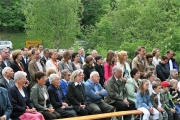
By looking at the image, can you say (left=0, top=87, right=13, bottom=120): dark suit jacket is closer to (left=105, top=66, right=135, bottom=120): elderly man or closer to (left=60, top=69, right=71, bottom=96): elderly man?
(left=60, top=69, right=71, bottom=96): elderly man

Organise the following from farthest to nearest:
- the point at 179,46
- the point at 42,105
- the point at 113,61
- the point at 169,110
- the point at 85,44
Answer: the point at 85,44, the point at 179,46, the point at 113,61, the point at 169,110, the point at 42,105

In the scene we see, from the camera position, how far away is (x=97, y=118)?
8977mm

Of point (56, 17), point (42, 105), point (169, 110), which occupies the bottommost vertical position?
point (169, 110)

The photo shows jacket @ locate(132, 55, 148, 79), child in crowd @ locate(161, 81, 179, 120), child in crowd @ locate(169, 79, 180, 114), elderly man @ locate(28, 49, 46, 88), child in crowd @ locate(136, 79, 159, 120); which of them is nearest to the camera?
child in crowd @ locate(136, 79, 159, 120)

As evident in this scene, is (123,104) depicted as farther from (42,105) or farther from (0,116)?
(0,116)

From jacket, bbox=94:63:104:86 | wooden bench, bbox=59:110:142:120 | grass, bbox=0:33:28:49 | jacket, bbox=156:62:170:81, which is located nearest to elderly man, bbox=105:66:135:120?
wooden bench, bbox=59:110:142:120

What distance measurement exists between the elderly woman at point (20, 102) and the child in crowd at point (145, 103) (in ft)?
9.66

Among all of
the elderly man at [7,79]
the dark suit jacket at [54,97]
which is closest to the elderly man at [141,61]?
the dark suit jacket at [54,97]

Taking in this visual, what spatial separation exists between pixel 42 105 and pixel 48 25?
2206cm

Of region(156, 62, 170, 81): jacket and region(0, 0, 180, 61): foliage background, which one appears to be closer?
region(156, 62, 170, 81): jacket

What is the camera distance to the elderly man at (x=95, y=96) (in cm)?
960

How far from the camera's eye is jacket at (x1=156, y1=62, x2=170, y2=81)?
1295 cm

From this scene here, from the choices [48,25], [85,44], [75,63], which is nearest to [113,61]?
[75,63]

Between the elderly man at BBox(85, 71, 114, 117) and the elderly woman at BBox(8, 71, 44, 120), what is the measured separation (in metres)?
1.88
